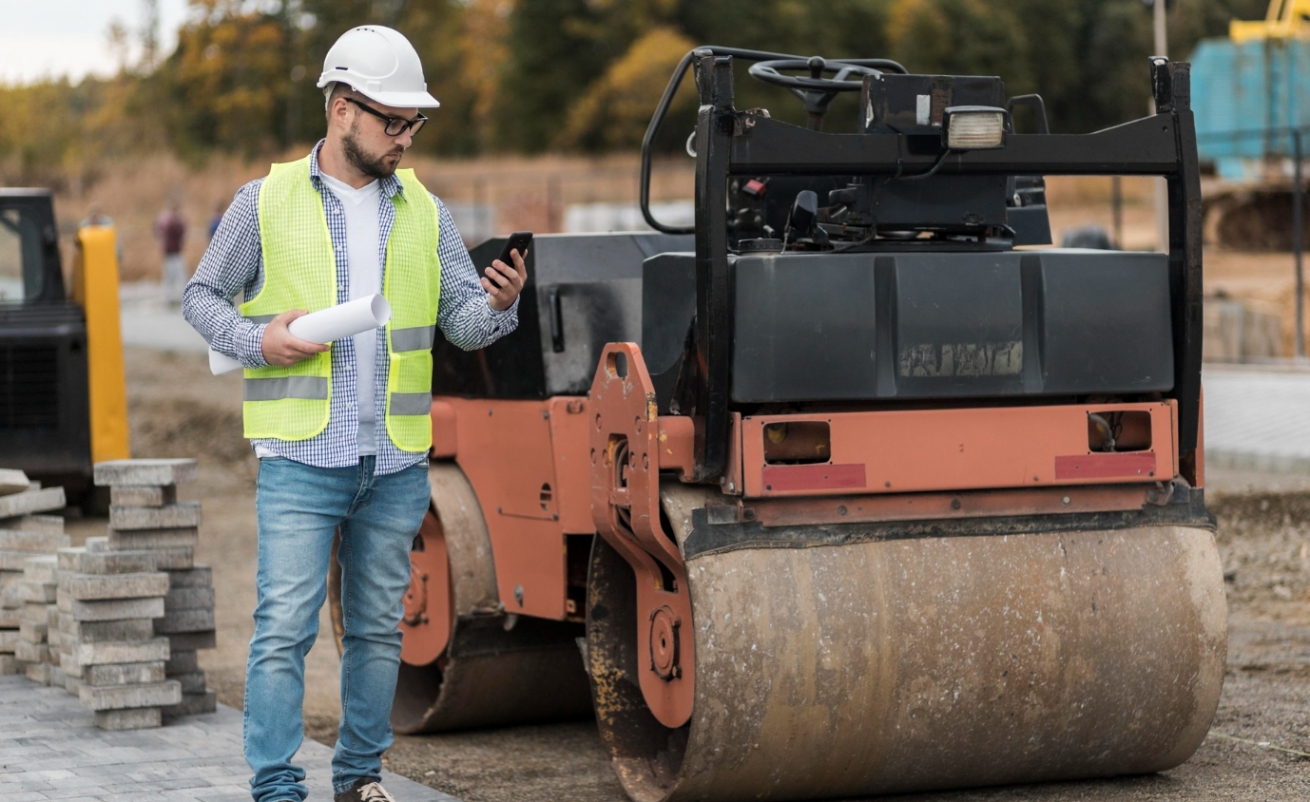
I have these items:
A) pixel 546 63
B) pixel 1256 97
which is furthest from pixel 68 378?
pixel 546 63

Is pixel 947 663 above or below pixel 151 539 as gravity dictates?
below

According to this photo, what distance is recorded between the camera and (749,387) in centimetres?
455

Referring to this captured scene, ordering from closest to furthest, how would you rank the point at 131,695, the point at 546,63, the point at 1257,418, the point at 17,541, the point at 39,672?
the point at 131,695 < the point at 39,672 < the point at 17,541 < the point at 1257,418 < the point at 546,63

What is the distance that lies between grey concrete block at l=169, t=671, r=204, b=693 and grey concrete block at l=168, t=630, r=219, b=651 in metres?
0.09

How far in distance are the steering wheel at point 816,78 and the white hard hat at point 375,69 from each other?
1.33m

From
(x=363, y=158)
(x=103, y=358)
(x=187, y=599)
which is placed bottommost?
(x=187, y=599)

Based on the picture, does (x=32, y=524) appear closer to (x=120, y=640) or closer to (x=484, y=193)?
(x=120, y=640)

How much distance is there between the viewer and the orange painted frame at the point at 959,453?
4.59 metres

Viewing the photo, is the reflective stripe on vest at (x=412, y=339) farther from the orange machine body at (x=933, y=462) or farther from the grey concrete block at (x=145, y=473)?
the grey concrete block at (x=145, y=473)

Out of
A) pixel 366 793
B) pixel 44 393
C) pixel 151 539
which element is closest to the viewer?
pixel 366 793

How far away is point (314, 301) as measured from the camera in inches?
171

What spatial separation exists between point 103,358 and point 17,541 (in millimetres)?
4660

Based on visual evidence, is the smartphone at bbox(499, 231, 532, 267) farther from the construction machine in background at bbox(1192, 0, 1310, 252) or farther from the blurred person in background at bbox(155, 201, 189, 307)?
the blurred person in background at bbox(155, 201, 189, 307)

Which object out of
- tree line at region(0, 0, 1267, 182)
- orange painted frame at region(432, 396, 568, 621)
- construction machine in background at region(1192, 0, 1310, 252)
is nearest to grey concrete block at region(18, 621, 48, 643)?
orange painted frame at region(432, 396, 568, 621)
